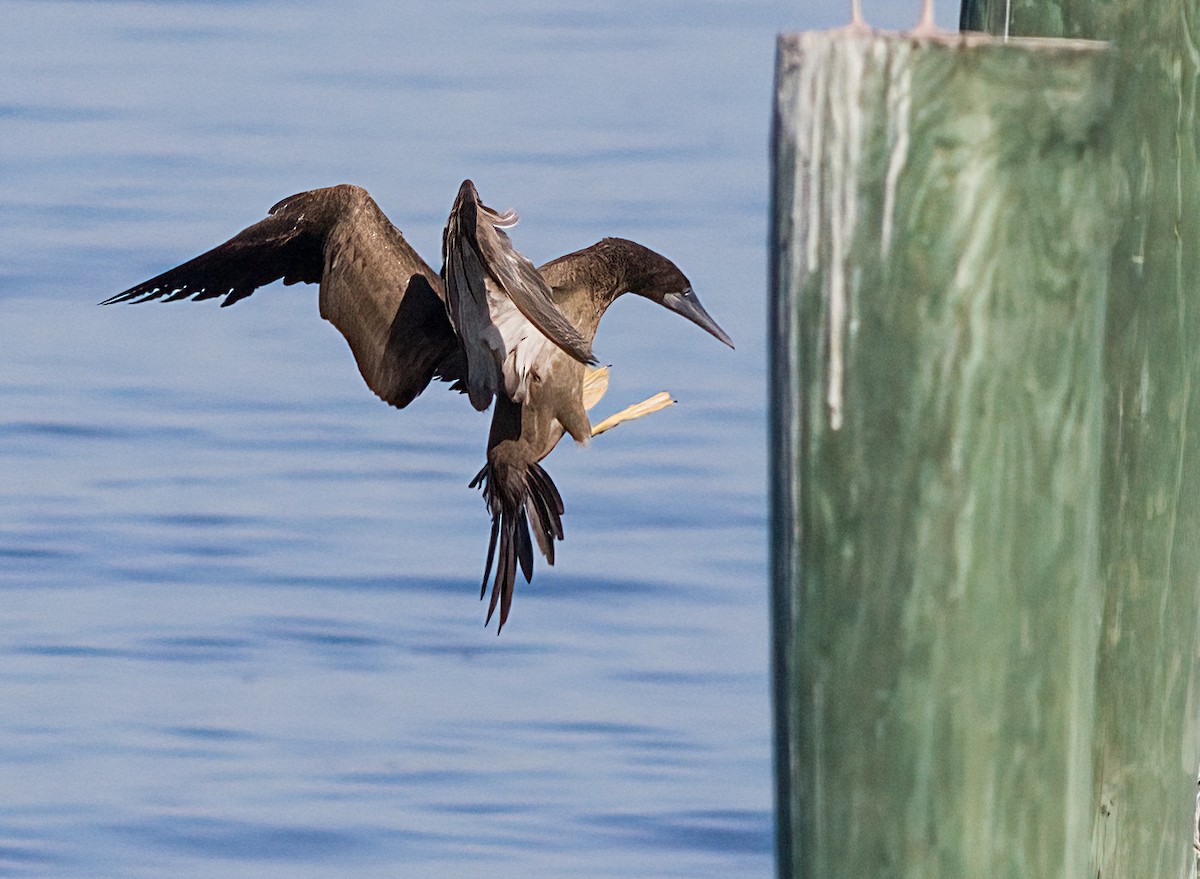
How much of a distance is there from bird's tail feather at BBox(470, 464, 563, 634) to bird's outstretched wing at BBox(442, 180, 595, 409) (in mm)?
263

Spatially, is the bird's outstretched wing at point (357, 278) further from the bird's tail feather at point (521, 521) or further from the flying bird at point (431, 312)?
the bird's tail feather at point (521, 521)

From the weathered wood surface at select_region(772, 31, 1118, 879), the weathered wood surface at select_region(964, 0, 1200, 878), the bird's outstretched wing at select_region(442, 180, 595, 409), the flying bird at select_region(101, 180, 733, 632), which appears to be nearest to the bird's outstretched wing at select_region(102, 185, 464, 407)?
the flying bird at select_region(101, 180, 733, 632)

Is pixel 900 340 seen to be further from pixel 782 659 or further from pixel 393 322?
pixel 393 322

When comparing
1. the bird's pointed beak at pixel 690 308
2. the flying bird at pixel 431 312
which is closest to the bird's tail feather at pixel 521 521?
the flying bird at pixel 431 312

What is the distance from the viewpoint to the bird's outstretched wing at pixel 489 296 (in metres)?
3.94

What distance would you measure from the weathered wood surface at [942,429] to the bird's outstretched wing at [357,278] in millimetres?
2721

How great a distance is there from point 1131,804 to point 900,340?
131 centimetres

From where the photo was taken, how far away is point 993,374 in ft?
7.57

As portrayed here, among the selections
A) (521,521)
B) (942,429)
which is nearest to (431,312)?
(521,521)

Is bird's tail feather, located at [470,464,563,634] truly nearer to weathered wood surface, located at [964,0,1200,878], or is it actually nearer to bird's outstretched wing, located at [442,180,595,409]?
bird's outstretched wing, located at [442,180,595,409]

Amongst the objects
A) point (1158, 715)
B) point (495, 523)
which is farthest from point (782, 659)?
point (495, 523)

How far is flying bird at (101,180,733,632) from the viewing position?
4930 millimetres

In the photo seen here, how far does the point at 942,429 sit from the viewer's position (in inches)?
91.0

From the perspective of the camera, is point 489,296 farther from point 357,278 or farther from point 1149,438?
point 1149,438
